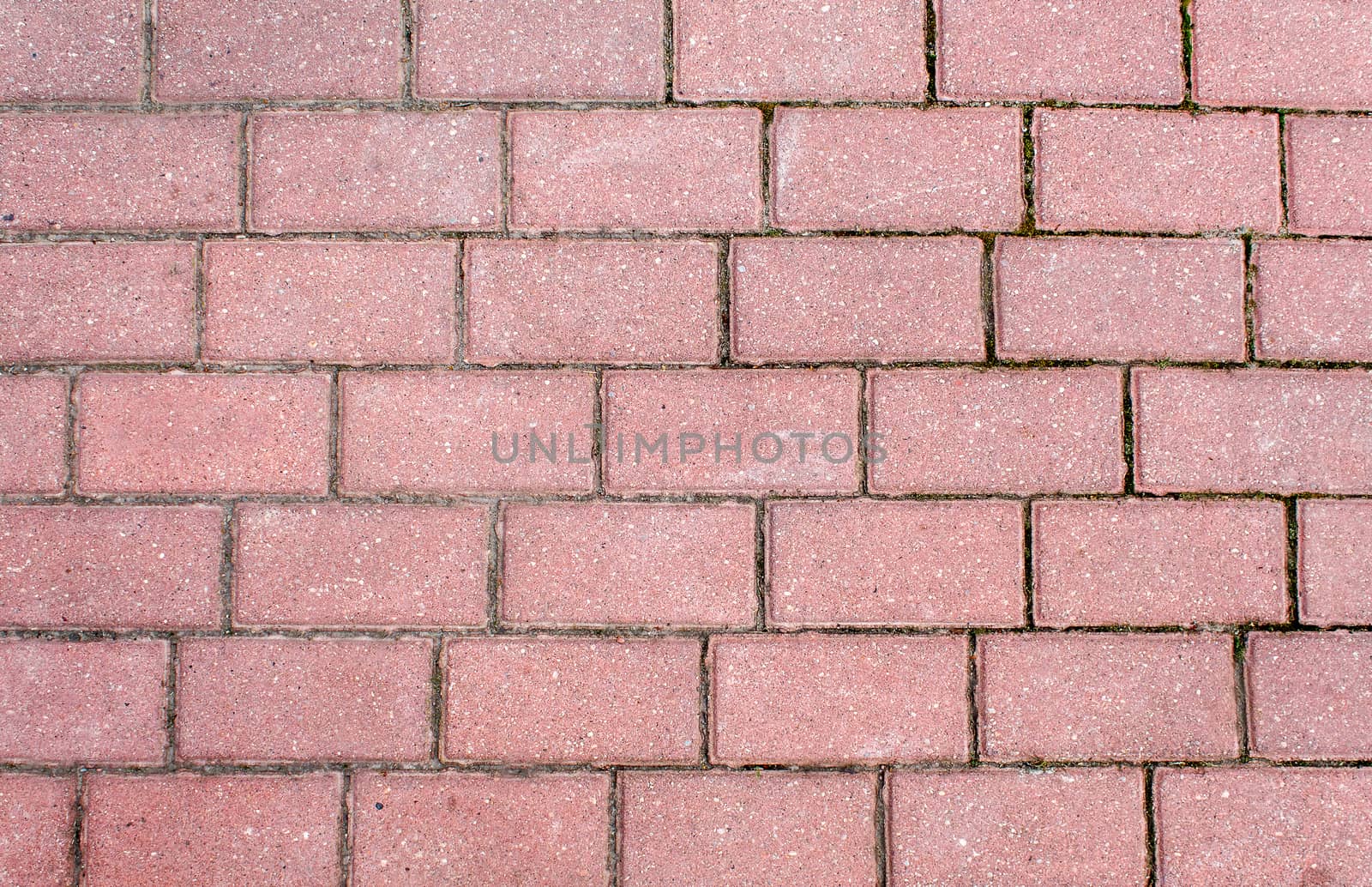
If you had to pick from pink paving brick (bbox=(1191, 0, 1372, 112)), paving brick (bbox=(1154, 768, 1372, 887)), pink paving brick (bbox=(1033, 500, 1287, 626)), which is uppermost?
pink paving brick (bbox=(1191, 0, 1372, 112))

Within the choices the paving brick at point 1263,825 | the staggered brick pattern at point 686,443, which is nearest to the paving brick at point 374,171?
the staggered brick pattern at point 686,443

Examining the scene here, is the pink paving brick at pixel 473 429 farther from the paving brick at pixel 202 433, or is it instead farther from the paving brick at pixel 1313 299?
the paving brick at pixel 1313 299

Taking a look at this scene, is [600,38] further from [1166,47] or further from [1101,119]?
[1166,47]

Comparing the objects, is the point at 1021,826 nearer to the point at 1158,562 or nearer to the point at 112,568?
the point at 1158,562

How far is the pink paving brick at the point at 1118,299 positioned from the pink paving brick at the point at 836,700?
59 centimetres

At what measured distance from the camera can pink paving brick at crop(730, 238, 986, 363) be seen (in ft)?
5.03

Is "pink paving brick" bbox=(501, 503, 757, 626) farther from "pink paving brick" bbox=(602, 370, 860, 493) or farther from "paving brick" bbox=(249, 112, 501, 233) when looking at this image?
"paving brick" bbox=(249, 112, 501, 233)

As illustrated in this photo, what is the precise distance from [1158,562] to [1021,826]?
1.76 feet

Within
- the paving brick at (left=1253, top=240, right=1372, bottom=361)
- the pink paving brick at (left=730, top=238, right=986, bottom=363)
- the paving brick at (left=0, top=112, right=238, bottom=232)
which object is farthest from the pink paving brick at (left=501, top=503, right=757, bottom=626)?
the paving brick at (left=1253, top=240, right=1372, bottom=361)

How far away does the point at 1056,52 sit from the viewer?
61.5 inches

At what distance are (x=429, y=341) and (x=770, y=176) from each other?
0.70 metres

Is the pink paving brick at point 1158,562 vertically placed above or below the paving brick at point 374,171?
below

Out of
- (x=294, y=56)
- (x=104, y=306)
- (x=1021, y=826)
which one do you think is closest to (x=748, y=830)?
(x=1021, y=826)

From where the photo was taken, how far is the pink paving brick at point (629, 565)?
1.51 meters
